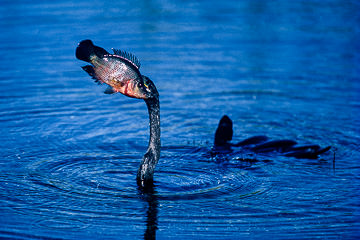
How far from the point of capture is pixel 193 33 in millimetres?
15234

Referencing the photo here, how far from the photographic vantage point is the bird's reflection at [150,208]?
19.0 ft

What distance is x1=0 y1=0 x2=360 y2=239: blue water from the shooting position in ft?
20.0

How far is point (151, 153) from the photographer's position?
21.8 ft

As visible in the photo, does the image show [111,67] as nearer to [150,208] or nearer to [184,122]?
[150,208]

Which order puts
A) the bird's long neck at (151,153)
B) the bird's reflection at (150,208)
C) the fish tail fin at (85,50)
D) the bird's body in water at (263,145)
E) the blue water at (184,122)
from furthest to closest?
the bird's body in water at (263,145) → the bird's long neck at (151,153) → the blue water at (184,122) → the bird's reflection at (150,208) → the fish tail fin at (85,50)

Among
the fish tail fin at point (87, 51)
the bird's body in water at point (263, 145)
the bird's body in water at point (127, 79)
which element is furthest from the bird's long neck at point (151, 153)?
the bird's body in water at point (263, 145)

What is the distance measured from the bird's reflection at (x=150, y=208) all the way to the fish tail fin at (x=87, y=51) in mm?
1633

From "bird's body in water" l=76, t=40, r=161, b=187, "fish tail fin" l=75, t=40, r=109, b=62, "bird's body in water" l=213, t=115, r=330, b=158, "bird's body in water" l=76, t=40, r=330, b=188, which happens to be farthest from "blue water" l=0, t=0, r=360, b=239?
"fish tail fin" l=75, t=40, r=109, b=62

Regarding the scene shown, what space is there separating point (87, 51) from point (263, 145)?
3301 mm

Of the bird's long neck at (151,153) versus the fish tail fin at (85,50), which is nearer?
the fish tail fin at (85,50)

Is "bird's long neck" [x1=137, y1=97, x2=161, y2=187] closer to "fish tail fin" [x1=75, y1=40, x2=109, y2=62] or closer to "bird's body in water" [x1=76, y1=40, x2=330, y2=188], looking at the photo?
"bird's body in water" [x1=76, y1=40, x2=330, y2=188]

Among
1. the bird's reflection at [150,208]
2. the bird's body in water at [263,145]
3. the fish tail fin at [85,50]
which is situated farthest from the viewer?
the bird's body in water at [263,145]

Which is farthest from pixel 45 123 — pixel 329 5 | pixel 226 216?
pixel 329 5

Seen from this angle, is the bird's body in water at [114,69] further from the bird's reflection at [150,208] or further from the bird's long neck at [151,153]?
the bird's reflection at [150,208]
